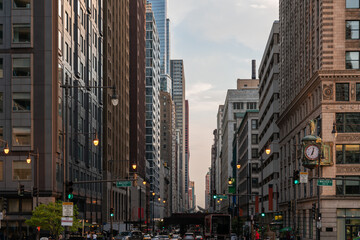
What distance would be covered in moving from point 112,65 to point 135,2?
49119 mm

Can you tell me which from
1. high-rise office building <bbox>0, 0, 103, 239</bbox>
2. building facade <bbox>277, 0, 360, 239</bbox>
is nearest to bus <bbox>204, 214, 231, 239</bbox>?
building facade <bbox>277, 0, 360, 239</bbox>

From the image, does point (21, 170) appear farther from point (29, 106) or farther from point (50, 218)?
point (50, 218)

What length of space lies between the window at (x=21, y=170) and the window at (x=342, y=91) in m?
34.0

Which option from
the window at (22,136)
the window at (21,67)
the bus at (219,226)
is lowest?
the bus at (219,226)

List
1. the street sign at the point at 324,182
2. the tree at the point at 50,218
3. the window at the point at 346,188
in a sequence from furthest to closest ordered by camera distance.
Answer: the window at the point at 346,188, the tree at the point at 50,218, the street sign at the point at 324,182

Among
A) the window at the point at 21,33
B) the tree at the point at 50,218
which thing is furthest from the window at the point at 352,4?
the tree at the point at 50,218

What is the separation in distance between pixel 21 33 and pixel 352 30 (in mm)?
36044

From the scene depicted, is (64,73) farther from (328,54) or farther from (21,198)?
(328,54)

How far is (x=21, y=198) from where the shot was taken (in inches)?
2586

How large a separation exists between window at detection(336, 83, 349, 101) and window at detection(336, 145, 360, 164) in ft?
16.5

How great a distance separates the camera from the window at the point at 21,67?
66312 mm

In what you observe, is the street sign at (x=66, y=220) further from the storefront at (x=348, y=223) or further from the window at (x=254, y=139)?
the window at (x=254, y=139)

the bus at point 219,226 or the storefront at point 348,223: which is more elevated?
the storefront at point 348,223

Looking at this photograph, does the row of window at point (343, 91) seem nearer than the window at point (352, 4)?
Yes
